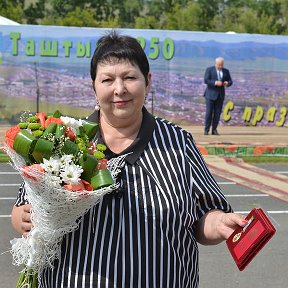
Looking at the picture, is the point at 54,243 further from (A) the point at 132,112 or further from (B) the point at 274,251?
(B) the point at 274,251

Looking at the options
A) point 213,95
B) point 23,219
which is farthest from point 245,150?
point 23,219

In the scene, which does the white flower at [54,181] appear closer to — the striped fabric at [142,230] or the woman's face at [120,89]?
the striped fabric at [142,230]

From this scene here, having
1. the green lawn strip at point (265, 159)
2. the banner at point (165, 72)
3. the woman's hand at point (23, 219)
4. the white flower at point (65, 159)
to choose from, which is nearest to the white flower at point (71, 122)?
the white flower at point (65, 159)

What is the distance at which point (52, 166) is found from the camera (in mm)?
2283

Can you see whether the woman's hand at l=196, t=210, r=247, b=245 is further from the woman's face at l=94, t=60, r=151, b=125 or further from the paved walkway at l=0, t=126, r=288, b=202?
the paved walkway at l=0, t=126, r=288, b=202

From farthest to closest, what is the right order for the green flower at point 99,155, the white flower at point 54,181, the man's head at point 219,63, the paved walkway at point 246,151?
the man's head at point 219,63
the paved walkway at point 246,151
the green flower at point 99,155
the white flower at point 54,181

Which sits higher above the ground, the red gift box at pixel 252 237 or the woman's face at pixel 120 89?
the woman's face at pixel 120 89

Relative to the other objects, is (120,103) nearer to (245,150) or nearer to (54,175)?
(54,175)

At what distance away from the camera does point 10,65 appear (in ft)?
50.6

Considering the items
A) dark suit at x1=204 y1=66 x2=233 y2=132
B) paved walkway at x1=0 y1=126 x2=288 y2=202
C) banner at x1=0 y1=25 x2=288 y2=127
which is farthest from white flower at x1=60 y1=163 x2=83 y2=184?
dark suit at x1=204 y1=66 x2=233 y2=132

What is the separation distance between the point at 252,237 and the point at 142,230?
1.41ft

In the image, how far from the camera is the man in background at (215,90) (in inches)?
616

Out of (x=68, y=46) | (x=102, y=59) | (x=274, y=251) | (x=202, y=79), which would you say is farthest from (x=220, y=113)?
(x=102, y=59)

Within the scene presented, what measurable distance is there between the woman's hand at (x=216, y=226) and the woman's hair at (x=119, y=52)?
66cm
